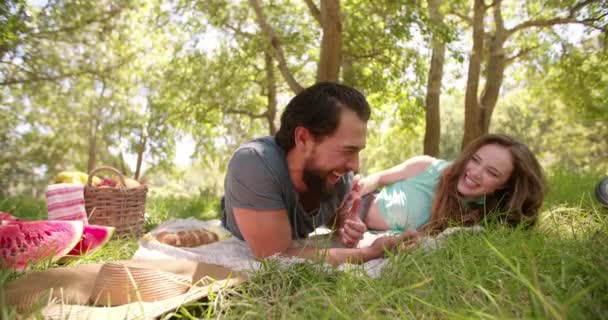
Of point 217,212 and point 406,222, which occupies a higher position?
point 406,222

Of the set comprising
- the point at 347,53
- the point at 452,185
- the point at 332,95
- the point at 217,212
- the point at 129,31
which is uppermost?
the point at 129,31

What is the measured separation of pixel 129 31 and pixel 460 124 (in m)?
26.4

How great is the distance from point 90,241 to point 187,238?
695 mm

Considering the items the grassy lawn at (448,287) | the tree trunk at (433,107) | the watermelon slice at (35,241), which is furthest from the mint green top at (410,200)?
the tree trunk at (433,107)

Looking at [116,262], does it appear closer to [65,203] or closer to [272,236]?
[272,236]

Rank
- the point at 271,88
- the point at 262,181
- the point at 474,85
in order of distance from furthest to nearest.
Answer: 1. the point at 271,88
2. the point at 474,85
3. the point at 262,181

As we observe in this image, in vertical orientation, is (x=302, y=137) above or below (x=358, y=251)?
above

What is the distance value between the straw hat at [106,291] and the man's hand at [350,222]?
1170mm

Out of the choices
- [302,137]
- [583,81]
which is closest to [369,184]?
[302,137]

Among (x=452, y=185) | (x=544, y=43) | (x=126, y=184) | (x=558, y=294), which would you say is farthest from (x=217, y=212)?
(x=544, y=43)

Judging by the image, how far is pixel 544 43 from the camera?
443 inches

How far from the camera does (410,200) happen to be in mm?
3832

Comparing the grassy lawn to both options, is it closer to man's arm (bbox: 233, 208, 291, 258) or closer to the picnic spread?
the picnic spread

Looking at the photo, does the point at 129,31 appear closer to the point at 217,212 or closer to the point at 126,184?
the point at 217,212
